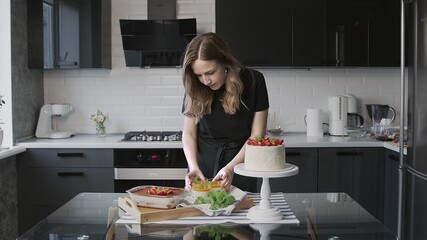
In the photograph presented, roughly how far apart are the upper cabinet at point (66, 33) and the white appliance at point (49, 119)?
0.38 m

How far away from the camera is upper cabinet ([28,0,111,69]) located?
414cm

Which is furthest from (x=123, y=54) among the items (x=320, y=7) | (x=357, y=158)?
(x=357, y=158)

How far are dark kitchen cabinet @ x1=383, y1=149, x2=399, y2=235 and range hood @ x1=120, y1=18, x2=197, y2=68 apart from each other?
1.76 meters

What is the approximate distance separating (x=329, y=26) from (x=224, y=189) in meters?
2.46

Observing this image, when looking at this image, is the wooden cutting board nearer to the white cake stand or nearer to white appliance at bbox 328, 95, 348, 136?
the white cake stand

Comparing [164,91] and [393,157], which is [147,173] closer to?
[164,91]

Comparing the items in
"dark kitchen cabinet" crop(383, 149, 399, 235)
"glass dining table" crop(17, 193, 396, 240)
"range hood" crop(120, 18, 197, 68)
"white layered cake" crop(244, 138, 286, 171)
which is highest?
"range hood" crop(120, 18, 197, 68)

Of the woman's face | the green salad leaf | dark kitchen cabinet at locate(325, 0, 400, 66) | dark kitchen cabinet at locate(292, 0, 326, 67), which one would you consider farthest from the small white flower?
the green salad leaf

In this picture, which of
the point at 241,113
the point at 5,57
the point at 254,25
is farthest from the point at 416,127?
the point at 5,57

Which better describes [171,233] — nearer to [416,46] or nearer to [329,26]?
[416,46]

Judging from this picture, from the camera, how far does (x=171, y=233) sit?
169 centimetres

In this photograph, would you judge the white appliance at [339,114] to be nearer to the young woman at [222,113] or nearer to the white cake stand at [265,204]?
the young woman at [222,113]

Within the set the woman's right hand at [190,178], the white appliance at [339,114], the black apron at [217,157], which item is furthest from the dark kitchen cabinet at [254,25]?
the woman's right hand at [190,178]

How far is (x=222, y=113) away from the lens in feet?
8.68
